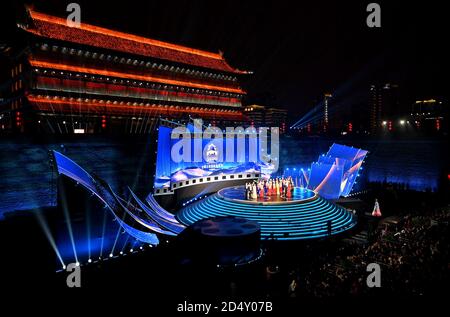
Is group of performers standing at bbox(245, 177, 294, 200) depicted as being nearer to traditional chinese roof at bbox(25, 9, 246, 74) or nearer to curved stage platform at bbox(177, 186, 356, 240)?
curved stage platform at bbox(177, 186, 356, 240)

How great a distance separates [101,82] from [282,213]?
24185mm

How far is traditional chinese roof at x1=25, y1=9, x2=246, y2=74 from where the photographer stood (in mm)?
30466

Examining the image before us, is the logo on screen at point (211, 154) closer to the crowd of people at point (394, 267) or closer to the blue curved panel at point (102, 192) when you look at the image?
the blue curved panel at point (102, 192)

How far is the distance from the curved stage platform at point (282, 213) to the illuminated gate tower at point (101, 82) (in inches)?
617

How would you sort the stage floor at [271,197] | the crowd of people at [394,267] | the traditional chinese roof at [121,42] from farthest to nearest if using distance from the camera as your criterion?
the traditional chinese roof at [121,42]
the stage floor at [271,197]
the crowd of people at [394,267]

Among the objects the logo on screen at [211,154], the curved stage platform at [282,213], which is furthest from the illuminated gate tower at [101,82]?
the curved stage platform at [282,213]

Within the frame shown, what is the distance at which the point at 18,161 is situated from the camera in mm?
16969

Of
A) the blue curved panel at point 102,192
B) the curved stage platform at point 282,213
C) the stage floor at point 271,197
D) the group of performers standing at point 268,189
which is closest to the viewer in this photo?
the blue curved panel at point 102,192

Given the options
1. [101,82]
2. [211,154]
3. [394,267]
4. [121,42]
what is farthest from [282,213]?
[121,42]

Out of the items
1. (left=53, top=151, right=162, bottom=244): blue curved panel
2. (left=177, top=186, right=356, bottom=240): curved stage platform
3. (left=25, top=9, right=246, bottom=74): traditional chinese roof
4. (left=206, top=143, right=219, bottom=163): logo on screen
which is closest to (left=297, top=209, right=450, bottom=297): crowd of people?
(left=177, top=186, right=356, bottom=240): curved stage platform

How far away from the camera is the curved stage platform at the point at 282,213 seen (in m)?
16.6

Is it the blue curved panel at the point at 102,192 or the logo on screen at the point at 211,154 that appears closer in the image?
the blue curved panel at the point at 102,192

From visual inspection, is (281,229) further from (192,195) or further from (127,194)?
(127,194)
